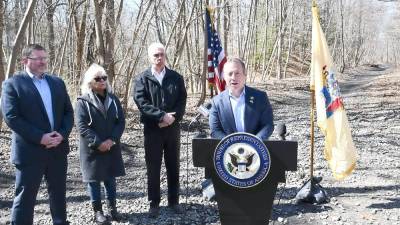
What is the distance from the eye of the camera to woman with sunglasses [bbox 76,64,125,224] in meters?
5.22

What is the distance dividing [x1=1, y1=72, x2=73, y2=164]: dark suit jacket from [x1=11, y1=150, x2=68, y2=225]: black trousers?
0.08 meters

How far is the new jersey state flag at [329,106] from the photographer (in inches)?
242

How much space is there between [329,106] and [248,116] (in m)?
2.29

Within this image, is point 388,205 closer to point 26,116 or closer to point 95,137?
point 95,137

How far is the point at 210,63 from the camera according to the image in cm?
1083

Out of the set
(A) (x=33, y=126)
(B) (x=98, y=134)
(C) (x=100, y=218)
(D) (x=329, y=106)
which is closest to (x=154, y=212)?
(C) (x=100, y=218)

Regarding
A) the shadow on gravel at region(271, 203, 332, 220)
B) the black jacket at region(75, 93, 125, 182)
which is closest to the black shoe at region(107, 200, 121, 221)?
the black jacket at region(75, 93, 125, 182)

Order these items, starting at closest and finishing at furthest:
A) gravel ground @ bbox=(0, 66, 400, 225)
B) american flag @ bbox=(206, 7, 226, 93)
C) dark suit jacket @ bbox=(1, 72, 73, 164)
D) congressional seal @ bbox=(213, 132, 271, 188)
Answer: congressional seal @ bbox=(213, 132, 271, 188), dark suit jacket @ bbox=(1, 72, 73, 164), gravel ground @ bbox=(0, 66, 400, 225), american flag @ bbox=(206, 7, 226, 93)

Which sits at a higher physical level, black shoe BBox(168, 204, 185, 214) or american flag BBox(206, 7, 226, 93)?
american flag BBox(206, 7, 226, 93)

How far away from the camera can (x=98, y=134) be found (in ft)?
17.3

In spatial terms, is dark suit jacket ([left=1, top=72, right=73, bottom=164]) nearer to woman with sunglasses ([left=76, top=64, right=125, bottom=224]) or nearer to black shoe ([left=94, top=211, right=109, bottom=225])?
woman with sunglasses ([left=76, top=64, right=125, bottom=224])

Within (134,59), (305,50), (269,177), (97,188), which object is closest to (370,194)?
(269,177)

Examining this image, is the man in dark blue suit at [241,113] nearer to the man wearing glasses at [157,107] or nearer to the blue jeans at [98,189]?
the man wearing glasses at [157,107]

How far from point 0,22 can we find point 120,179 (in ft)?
19.3
